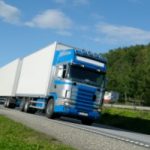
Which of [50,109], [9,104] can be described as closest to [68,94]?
[50,109]

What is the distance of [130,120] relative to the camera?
3556 centimetres

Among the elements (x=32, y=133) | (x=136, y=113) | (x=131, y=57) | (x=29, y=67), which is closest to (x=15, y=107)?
(x=29, y=67)

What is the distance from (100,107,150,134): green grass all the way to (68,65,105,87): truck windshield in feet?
24.3

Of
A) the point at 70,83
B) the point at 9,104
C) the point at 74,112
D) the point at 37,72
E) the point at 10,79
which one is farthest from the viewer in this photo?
the point at 10,79

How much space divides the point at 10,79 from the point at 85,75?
60.5 ft

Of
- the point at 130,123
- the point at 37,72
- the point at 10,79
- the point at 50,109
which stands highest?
the point at 10,79

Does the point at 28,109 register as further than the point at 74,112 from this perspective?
Yes

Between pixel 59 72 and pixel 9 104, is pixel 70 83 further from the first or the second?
pixel 9 104

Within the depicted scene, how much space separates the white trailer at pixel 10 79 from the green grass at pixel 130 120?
7659mm

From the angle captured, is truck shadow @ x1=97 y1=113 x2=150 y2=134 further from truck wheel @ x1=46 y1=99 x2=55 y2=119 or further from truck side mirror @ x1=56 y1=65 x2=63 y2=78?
truck side mirror @ x1=56 y1=65 x2=63 y2=78

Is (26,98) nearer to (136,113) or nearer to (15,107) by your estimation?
(15,107)

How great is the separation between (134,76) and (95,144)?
185ft

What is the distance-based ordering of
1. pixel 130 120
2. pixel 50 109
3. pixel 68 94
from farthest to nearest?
pixel 130 120 < pixel 50 109 < pixel 68 94

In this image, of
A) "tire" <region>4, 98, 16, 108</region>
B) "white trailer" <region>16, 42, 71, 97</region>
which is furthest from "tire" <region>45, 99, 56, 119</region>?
"tire" <region>4, 98, 16, 108</region>
